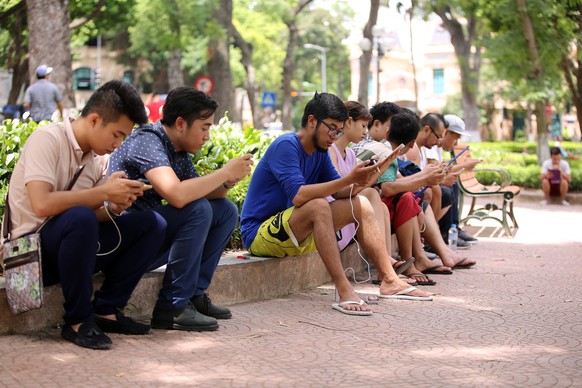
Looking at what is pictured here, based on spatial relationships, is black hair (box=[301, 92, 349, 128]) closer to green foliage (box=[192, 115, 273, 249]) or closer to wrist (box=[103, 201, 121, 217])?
green foliage (box=[192, 115, 273, 249])

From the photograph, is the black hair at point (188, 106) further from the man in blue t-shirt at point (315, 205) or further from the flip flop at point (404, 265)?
the flip flop at point (404, 265)

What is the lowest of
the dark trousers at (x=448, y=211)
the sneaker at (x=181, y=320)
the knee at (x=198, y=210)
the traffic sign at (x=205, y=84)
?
the sneaker at (x=181, y=320)

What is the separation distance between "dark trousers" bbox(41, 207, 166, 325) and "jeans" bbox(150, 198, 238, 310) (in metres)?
0.18

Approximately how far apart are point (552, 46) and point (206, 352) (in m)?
17.3

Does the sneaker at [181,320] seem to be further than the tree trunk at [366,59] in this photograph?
No

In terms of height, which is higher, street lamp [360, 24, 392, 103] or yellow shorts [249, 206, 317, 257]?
street lamp [360, 24, 392, 103]

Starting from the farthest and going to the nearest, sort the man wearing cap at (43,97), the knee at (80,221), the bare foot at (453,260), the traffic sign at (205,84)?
the traffic sign at (205,84), the man wearing cap at (43,97), the bare foot at (453,260), the knee at (80,221)

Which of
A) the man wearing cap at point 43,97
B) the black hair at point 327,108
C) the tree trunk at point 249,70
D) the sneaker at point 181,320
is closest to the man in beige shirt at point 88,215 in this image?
the sneaker at point 181,320

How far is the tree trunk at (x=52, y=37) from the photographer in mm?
13352

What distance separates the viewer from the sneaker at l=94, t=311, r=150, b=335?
520cm

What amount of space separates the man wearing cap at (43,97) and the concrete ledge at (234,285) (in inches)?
272

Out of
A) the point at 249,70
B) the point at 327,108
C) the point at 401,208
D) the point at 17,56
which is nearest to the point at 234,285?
the point at 327,108

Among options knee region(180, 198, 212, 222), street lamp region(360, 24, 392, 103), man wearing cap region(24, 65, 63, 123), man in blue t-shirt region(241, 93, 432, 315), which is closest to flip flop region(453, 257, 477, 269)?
man in blue t-shirt region(241, 93, 432, 315)

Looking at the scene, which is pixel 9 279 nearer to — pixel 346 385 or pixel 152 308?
pixel 152 308
